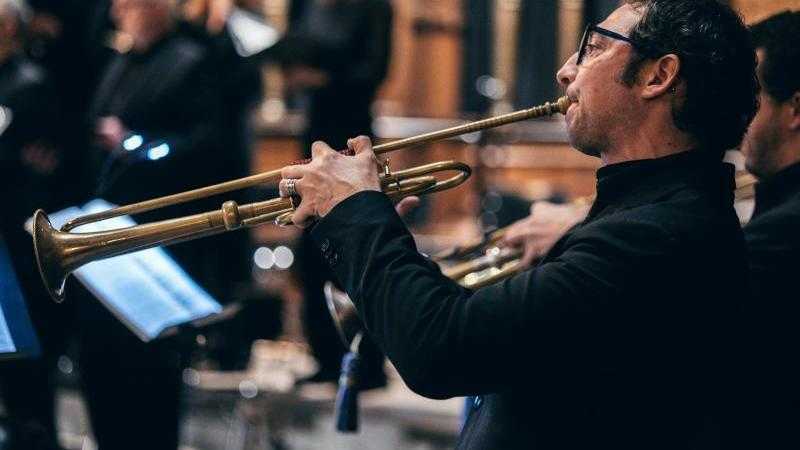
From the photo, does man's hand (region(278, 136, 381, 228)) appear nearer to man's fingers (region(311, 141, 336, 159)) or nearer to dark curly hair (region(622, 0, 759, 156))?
man's fingers (region(311, 141, 336, 159))

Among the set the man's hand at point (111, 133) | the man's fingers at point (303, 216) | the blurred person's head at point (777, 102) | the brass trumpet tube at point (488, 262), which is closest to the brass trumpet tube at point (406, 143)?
the man's fingers at point (303, 216)

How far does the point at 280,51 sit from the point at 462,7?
406 centimetres

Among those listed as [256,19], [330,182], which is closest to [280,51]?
[256,19]

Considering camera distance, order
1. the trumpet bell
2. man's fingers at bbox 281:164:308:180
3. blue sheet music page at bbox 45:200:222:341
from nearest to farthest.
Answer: man's fingers at bbox 281:164:308:180 → the trumpet bell → blue sheet music page at bbox 45:200:222:341

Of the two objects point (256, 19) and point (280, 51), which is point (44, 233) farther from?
point (256, 19)

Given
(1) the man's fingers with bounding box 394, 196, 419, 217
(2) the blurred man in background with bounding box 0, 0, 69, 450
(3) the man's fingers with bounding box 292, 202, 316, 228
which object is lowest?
(2) the blurred man in background with bounding box 0, 0, 69, 450

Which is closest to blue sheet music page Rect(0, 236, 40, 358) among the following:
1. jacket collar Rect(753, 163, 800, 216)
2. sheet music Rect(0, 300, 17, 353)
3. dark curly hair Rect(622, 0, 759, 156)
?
sheet music Rect(0, 300, 17, 353)

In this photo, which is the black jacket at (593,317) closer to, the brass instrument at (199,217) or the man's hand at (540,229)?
the brass instrument at (199,217)

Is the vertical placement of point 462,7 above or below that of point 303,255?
above

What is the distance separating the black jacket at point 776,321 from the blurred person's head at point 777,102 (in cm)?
16

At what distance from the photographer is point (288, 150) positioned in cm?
836

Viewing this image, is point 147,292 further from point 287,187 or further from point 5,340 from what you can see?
point 287,187

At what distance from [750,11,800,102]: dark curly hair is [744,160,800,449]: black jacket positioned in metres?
0.28

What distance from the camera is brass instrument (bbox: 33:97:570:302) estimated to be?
2.16m
